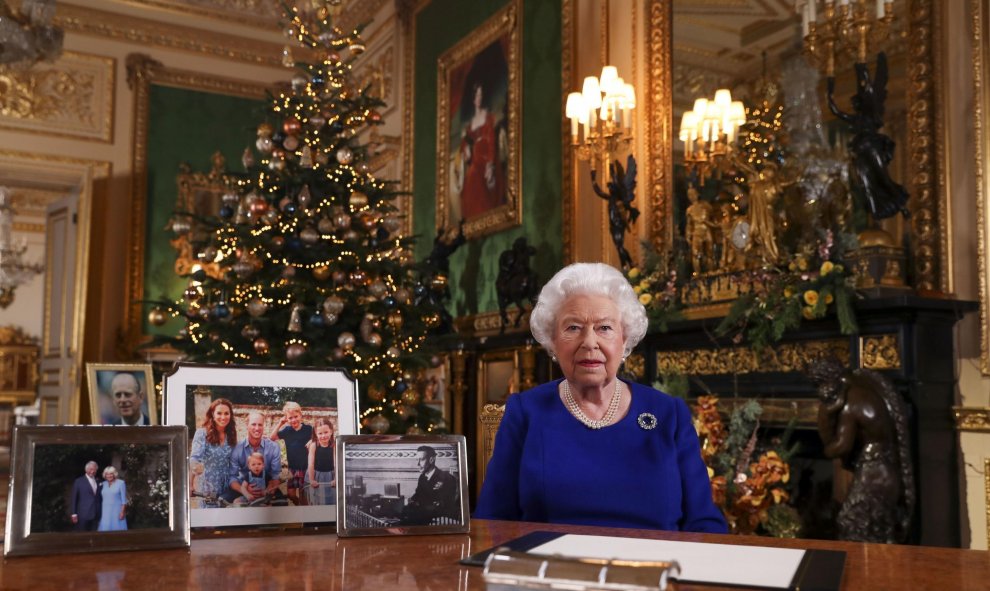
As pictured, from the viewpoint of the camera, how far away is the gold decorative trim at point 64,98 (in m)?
10.4

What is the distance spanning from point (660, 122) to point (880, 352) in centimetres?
244

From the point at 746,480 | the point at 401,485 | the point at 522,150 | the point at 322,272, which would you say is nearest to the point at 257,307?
the point at 322,272

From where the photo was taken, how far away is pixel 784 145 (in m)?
5.20

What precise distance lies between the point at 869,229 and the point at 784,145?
0.93 meters

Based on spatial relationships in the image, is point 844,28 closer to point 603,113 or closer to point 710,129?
point 710,129

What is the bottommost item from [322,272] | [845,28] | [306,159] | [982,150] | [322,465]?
[322,465]

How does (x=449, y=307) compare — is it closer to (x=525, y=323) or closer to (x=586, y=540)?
(x=525, y=323)

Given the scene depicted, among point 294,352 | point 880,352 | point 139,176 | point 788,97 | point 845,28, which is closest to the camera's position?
point 880,352

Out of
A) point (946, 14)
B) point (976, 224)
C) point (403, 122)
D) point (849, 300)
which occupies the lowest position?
point (849, 300)

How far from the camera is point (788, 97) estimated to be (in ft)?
17.2

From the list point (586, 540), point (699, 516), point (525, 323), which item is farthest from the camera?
point (525, 323)

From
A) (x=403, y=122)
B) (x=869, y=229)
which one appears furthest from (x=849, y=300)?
(x=403, y=122)

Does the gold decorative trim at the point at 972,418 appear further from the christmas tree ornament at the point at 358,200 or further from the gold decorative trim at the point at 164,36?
the gold decorative trim at the point at 164,36

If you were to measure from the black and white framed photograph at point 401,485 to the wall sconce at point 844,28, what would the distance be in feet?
11.7
